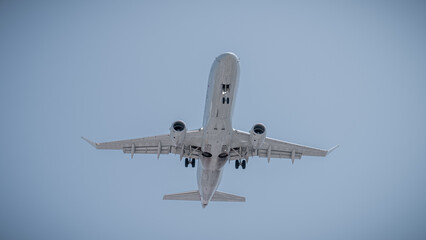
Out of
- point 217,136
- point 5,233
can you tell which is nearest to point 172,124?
point 217,136

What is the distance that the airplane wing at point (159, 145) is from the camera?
2847 centimetres

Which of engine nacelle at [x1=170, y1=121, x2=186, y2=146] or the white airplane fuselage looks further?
engine nacelle at [x1=170, y1=121, x2=186, y2=146]

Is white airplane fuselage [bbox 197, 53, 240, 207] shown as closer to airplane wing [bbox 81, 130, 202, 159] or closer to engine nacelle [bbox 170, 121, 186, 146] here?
airplane wing [bbox 81, 130, 202, 159]

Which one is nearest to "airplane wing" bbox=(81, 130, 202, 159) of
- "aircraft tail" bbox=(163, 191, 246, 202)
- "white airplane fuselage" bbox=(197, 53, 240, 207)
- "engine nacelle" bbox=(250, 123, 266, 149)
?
"white airplane fuselage" bbox=(197, 53, 240, 207)

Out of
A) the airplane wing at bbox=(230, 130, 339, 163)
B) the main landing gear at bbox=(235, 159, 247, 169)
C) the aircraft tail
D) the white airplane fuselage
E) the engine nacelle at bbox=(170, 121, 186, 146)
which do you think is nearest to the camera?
the white airplane fuselage

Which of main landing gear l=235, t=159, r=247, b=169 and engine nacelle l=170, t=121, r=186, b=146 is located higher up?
A: engine nacelle l=170, t=121, r=186, b=146

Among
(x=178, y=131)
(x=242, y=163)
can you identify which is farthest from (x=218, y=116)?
(x=242, y=163)

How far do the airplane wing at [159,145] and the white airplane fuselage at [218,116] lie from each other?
78 cm

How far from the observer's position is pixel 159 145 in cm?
3066

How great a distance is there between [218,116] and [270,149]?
7.77 meters

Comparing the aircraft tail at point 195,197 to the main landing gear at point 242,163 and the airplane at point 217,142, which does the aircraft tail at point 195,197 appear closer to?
the airplane at point 217,142

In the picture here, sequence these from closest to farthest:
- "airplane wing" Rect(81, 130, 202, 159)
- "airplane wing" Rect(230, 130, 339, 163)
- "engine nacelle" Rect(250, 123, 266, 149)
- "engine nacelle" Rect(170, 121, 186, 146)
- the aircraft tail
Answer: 1. "engine nacelle" Rect(170, 121, 186, 146)
2. "engine nacelle" Rect(250, 123, 266, 149)
3. "airplane wing" Rect(81, 130, 202, 159)
4. "airplane wing" Rect(230, 130, 339, 163)
5. the aircraft tail

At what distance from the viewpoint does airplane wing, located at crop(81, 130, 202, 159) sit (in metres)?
28.5

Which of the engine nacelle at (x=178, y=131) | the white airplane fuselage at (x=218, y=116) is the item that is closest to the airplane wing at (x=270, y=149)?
the white airplane fuselage at (x=218, y=116)
